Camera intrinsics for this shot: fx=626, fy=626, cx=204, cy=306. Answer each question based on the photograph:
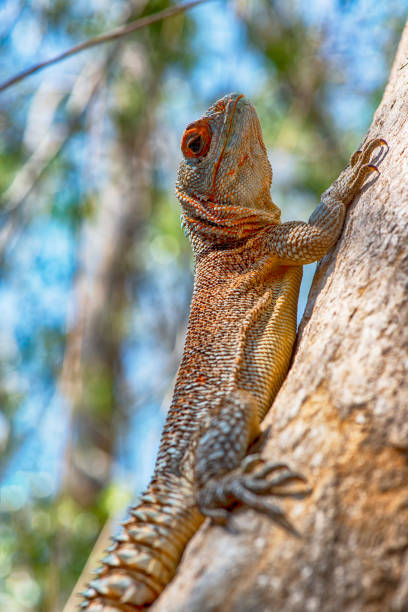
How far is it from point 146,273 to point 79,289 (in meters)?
6.14

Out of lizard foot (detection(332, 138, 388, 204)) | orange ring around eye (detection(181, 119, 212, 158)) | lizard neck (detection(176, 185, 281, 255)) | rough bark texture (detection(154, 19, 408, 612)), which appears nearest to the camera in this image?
rough bark texture (detection(154, 19, 408, 612))

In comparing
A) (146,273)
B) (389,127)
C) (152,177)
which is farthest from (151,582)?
(146,273)

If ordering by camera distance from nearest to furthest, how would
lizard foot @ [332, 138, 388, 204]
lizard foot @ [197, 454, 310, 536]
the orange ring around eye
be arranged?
lizard foot @ [197, 454, 310, 536], lizard foot @ [332, 138, 388, 204], the orange ring around eye

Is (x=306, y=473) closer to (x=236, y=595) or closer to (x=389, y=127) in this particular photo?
(x=236, y=595)

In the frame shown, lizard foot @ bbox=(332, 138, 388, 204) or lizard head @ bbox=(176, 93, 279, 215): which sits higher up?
lizard head @ bbox=(176, 93, 279, 215)

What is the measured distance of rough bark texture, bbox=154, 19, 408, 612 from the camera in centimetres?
208

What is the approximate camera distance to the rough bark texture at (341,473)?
6.83ft

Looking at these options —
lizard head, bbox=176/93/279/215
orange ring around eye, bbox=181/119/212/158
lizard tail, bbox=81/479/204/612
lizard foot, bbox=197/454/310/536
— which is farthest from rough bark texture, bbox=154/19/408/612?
orange ring around eye, bbox=181/119/212/158

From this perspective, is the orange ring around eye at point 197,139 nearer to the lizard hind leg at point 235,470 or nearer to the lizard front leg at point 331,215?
the lizard front leg at point 331,215

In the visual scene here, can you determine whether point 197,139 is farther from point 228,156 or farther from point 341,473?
point 341,473

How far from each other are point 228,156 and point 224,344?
1.61 metres

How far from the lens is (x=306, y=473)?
2.38m

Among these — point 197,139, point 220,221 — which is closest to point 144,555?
point 220,221

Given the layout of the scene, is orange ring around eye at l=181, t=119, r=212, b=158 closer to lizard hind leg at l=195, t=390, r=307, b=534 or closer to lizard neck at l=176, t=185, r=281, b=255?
lizard neck at l=176, t=185, r=281, b=255
